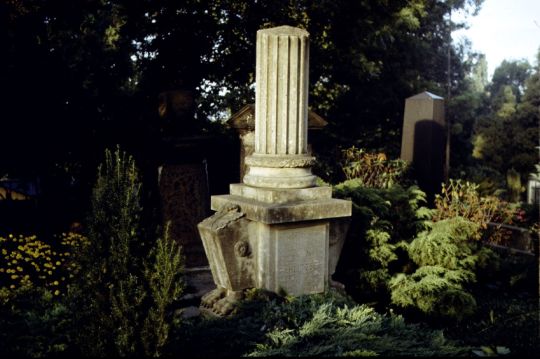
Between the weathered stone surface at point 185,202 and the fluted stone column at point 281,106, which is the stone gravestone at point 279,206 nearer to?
the fluted stone column at point 281,106

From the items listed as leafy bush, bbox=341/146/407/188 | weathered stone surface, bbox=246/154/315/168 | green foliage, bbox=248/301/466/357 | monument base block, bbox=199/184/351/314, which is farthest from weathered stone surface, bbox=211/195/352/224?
leafy bush, bbox=341/146/407/188

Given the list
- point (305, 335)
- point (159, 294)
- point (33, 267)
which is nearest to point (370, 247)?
point (305, 335)

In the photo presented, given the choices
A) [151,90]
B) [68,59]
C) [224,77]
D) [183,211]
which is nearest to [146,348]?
[183,211]

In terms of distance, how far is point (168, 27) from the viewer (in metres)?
12.7

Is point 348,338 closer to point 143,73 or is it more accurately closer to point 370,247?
point 370,247

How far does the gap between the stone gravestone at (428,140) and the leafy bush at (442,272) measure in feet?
9.04

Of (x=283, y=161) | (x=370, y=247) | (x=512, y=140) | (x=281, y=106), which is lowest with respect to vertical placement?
(x=370, y=247)

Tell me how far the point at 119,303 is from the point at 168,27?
9.71 m

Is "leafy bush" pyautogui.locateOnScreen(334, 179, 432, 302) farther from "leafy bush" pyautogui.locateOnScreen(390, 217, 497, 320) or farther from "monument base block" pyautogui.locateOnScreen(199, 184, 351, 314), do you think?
"monument base block" pyautogui.locateOnScreen(199, 184, 351, 314)

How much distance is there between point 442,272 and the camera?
7.53 metres

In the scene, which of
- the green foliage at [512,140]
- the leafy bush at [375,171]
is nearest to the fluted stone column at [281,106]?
the leafy bush at [375,171]

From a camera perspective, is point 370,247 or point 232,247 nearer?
point 232,247

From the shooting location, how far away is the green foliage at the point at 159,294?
156 inches

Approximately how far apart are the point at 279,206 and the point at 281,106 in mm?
1102
